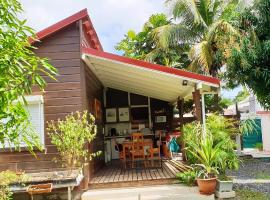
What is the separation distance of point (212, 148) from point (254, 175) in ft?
11.6

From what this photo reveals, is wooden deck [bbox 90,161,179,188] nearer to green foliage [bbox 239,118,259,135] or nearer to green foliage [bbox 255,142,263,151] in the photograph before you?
green foliage [bbox 239,118,259,135]

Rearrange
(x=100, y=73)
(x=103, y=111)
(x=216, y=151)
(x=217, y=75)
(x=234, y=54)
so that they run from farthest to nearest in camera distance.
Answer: (x=217, y=75)
(x=103, y=111)
(x=100, y=73)
(x=234, y=54)
(x=216, y=151)

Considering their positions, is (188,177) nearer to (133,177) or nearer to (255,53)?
(133,177)

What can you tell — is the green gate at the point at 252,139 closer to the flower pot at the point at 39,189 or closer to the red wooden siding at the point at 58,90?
the red wooden siding at the point at 58,90

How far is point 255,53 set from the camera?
841cm

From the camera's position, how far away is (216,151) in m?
7.00

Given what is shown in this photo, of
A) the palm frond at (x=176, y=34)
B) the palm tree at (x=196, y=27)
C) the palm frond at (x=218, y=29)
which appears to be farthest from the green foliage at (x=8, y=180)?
the palm frond at (x=176, y=34)

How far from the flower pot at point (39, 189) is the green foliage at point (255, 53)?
5.25 meters

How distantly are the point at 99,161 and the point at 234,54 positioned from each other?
4.83m

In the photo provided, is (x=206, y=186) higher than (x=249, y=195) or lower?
higher

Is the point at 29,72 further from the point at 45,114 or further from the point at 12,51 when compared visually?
the point at 45,114

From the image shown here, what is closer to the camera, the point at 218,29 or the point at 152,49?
the point at 218,29

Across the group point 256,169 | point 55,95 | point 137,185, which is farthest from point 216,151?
point 256,169

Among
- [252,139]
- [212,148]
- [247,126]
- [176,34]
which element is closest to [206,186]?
[212,148]
